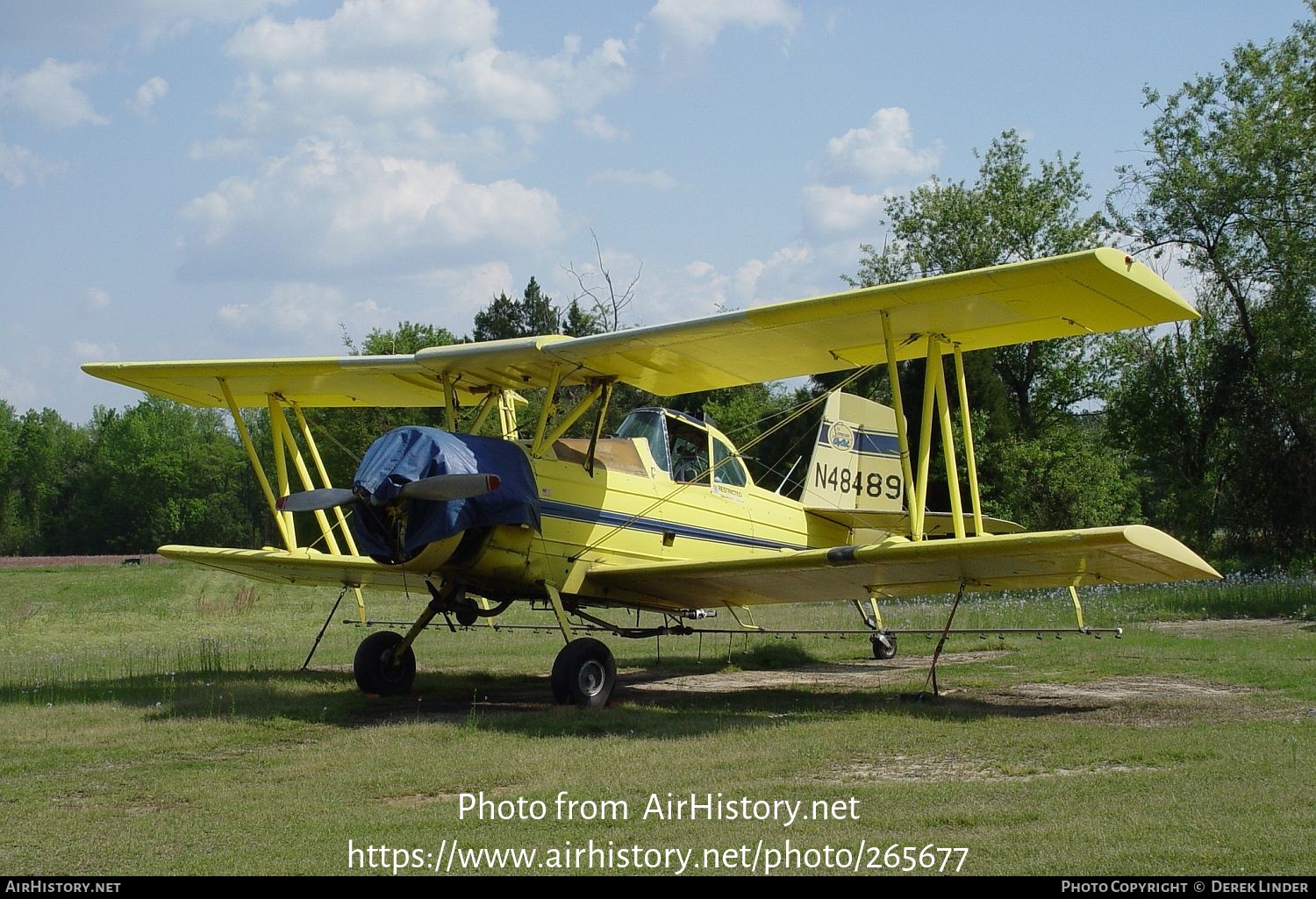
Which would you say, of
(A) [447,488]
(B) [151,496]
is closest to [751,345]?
(A) [447,488]

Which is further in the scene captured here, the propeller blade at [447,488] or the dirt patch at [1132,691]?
the dirt patch at [1132,691]

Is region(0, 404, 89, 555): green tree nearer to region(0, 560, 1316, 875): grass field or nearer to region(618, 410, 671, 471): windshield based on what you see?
region(0, 560, 1316, 875): grass field

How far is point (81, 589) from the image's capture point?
99.5 ft

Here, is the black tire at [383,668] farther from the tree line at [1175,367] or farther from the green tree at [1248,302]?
the green tree at [1248,302]

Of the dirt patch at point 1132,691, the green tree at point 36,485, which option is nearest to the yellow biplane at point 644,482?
the dirt patch at point 1132,691

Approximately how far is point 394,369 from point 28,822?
6.33 meters

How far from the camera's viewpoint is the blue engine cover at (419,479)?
30.3 ft

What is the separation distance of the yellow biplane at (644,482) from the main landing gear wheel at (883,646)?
1.69 meters

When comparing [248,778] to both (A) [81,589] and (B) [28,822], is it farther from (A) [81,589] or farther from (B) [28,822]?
(A) [81,589]

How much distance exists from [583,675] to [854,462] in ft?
21.1

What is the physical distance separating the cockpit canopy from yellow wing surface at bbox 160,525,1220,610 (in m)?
1.28

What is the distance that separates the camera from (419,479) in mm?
9266

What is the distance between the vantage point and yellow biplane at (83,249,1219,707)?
909 centimetres
